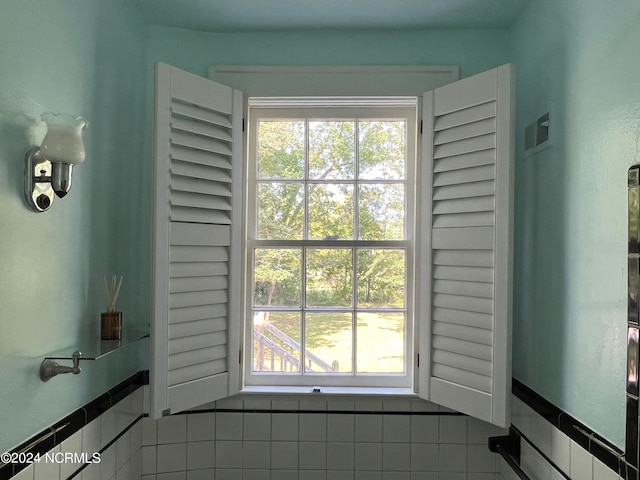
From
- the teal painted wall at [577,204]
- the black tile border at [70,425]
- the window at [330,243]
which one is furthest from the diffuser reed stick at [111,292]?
the teal painted wall at [577,204]

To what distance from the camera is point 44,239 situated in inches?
57.7

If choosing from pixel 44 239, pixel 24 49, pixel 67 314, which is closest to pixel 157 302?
pixel 67 314

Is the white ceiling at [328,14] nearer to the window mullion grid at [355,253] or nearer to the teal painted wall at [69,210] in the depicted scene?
the teal painted wall at [69,210]

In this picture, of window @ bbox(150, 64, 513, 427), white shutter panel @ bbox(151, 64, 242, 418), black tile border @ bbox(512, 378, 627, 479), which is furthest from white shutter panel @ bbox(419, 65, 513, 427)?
white shutter panel @ bbox(151, 64, 242, 418)

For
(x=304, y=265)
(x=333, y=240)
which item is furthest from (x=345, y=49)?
(x=304, y=265)

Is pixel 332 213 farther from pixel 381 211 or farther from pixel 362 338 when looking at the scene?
pixel 362 338

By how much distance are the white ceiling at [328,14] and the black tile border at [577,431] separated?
1.49 meters

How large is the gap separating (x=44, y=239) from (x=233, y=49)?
1241mm

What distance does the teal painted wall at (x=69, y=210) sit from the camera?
1.31 meters

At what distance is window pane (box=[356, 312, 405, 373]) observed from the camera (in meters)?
2.33

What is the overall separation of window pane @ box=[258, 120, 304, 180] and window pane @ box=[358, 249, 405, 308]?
1.61 feet

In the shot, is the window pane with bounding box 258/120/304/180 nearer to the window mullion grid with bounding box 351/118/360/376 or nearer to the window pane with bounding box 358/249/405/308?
the window mullion grid with bounding box 351/118/360/376

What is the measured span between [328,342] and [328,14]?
1407mm

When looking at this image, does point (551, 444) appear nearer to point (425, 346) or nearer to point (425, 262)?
point (425, 346)
